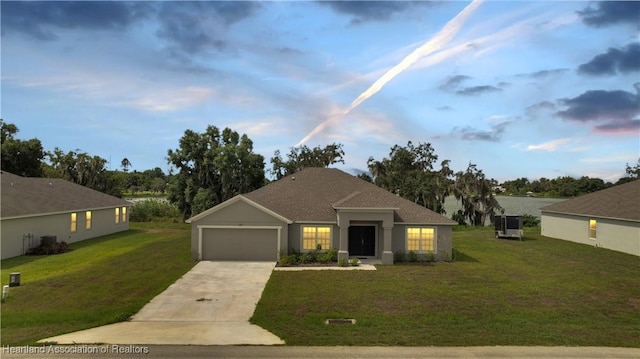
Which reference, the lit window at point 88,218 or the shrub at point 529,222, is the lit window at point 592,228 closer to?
the shrub at point 529,222

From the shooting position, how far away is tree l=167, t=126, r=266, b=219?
1945 inches

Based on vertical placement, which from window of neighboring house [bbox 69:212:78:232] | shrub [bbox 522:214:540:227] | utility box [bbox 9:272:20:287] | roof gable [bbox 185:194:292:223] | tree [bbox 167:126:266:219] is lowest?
utility box [bbox 9:272:20:287]

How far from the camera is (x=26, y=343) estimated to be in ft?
33.7

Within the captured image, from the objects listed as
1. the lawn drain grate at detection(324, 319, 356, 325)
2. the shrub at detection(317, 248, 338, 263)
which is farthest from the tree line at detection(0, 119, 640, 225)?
the lawn drain grate at detection(324, 319, 356, 325)

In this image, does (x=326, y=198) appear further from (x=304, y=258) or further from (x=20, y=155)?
(x=20, y=155)

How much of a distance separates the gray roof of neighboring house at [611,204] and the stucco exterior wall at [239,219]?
83.9ft

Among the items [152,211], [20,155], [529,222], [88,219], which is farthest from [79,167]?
[529,222]

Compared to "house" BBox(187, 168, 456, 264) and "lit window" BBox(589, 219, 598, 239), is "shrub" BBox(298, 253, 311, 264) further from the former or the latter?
"lit window" BBox(589, 219, 598, 239)

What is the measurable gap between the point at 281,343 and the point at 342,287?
22.3 ft

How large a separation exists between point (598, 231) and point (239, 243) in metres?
28.9

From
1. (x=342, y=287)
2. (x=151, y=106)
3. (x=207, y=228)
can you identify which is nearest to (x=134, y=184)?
(x=151, y=106)

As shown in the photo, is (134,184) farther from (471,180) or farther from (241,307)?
(241,307)

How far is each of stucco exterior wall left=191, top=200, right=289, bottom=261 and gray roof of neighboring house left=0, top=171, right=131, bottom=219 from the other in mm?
11263

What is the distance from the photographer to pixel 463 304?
1440 cm
